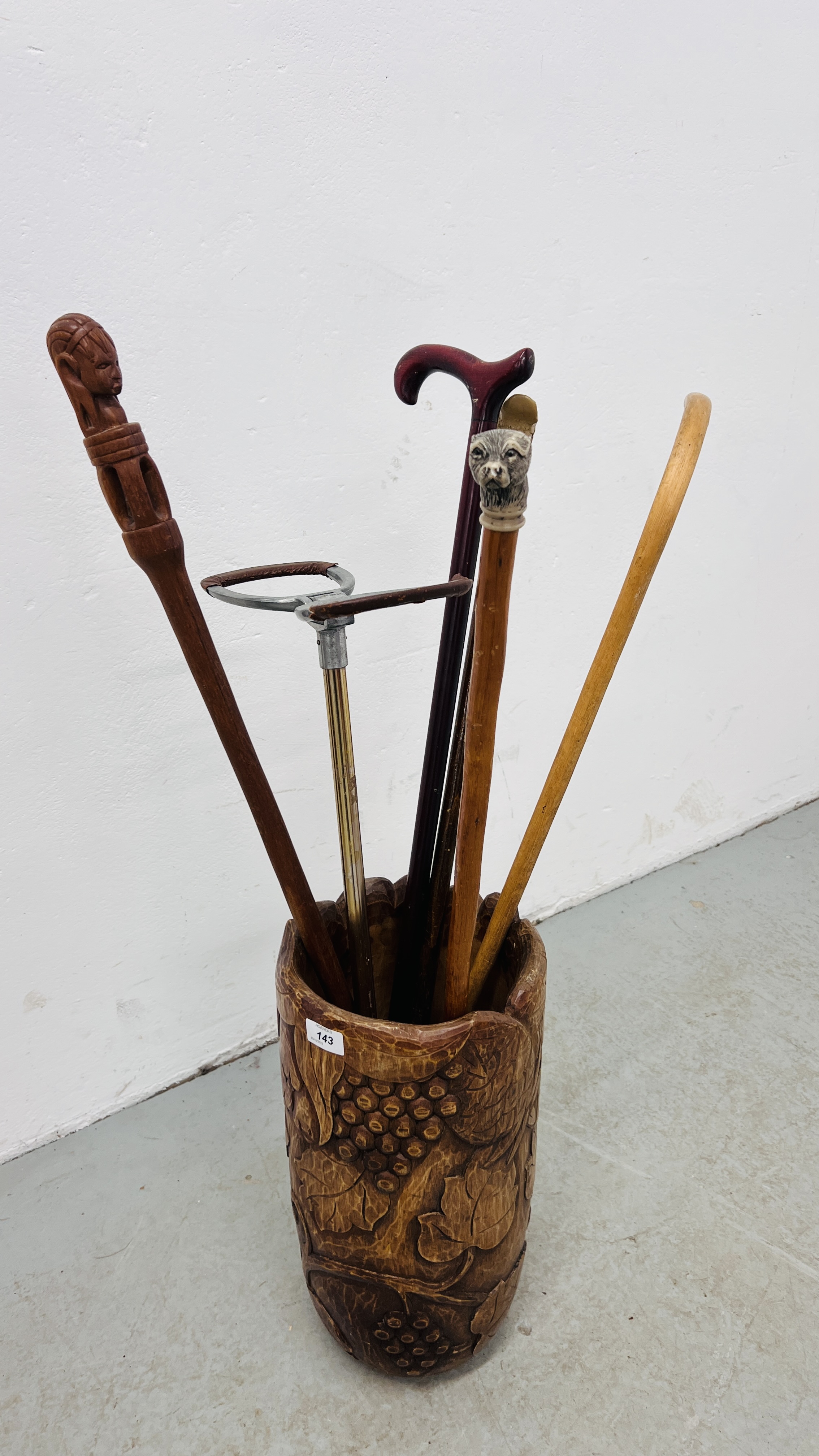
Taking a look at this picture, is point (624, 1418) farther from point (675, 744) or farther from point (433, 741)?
point (675, 744)

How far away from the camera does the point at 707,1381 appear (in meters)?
0.66

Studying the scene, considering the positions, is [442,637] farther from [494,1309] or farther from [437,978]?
[494,1309]

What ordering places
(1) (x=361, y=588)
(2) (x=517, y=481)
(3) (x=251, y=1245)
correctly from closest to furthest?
(2) (x=517, y=481), (3) (x=251, y=1245), (1) (x=361, y=588)

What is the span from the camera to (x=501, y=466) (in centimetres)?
40

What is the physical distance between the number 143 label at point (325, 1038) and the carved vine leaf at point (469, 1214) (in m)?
0.11

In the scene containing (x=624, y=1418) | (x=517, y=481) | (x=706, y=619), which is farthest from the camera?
(x=706, y=619)

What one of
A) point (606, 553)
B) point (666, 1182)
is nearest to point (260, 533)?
point (606, 553)

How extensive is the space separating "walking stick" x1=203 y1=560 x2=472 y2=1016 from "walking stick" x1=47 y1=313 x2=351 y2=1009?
39 millimetres

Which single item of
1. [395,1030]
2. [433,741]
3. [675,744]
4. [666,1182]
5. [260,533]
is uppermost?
[260,533]

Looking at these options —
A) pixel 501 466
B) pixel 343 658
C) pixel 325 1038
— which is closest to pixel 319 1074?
pixel 325 1038

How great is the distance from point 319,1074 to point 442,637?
0.30m

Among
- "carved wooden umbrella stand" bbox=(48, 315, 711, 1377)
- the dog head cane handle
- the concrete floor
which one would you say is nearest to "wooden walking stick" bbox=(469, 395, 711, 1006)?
"carved wooden umbrella stand" bbox=(48, 315, 711, 1377)

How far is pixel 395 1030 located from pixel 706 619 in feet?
2.83

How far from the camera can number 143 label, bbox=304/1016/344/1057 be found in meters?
0.55
